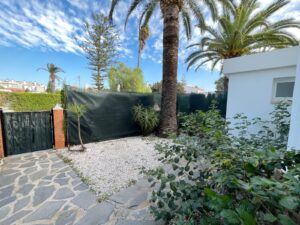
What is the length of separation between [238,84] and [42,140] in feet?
18.7

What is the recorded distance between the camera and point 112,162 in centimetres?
381

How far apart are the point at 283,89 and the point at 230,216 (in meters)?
3.96

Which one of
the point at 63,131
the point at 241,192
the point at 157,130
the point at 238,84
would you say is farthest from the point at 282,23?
the point at 63,131

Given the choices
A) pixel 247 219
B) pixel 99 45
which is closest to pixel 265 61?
pixel 247 219

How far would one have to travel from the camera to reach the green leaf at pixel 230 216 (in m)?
0.67

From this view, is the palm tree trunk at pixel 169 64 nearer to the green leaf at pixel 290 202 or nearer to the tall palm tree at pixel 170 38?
the tall palm tree at pixel 170 38

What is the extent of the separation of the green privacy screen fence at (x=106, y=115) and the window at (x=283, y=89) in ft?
13.9

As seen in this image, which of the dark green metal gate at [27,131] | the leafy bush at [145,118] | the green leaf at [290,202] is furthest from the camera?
the leafy bush at [145,118]

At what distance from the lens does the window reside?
339 cm

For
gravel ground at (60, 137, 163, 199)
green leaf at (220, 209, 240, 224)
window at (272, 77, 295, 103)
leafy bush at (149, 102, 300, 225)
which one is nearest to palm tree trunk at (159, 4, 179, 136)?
gravel ground at (60, 137, 163, 199)

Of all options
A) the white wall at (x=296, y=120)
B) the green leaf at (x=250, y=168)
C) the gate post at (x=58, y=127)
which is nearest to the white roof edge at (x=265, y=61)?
the white wall at (x=296, y=120)

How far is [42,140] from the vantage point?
4547mm

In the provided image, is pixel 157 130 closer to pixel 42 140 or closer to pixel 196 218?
pixel 42 140

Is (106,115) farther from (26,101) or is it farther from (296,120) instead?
(26,101)
